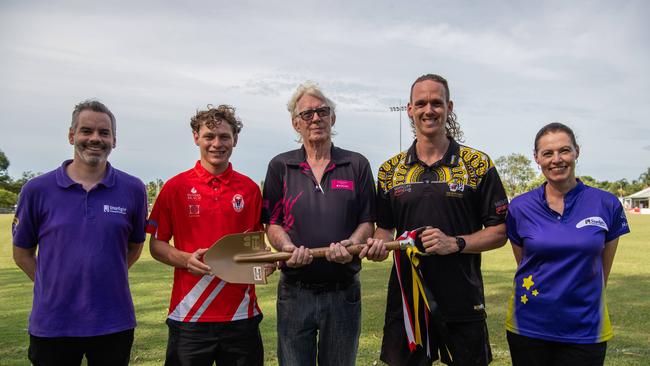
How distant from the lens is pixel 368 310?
26.8 feet

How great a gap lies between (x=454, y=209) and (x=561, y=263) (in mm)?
754

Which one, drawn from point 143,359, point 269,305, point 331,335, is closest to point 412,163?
point 331,335

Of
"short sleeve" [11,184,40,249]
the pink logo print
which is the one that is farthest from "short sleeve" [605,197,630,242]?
"short sleeve" [11,184,40,249]

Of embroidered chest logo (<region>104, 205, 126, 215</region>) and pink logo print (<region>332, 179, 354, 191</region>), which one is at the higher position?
pink logo print (<region>332, 179, 354, 191</region>)

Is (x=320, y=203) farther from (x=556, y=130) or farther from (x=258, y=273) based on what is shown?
(x=556, y=130)

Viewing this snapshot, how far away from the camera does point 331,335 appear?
3611 mm

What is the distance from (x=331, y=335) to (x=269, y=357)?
2361 millimetres

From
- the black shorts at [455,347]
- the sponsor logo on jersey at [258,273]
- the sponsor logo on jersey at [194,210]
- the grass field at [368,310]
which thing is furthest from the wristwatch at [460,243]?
the grass field at [368,310]

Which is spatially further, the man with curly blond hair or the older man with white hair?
the older man with white hair

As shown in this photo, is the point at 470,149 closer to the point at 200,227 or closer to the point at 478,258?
the point at 478,258

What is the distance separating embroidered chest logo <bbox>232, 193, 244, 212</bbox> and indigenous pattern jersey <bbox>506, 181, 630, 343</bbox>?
198 cm

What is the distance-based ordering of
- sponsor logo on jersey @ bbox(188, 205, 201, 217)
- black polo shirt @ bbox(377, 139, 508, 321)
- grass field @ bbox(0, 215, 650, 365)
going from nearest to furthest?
black polo shirt @ bbox(377, 139, 508, 321) < sponsor logo on jersey @ bbox(188, 205, 201, 217) < grass field @ bbox(0, 215, 650, 365)

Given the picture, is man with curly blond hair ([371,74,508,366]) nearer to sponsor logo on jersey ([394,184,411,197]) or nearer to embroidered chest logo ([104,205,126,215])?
sponsor logo on jersey ([394,184,411,197])

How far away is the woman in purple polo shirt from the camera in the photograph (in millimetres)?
3318
